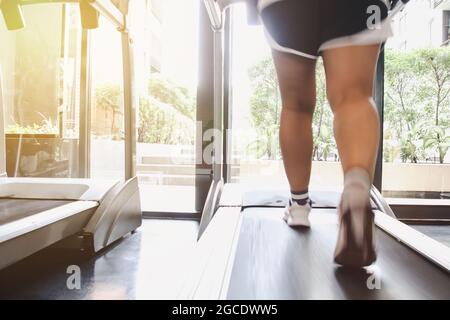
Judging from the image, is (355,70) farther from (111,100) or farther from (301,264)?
(111,100)

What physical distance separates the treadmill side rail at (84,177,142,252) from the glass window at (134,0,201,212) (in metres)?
0.63

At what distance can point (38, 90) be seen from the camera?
3.58m

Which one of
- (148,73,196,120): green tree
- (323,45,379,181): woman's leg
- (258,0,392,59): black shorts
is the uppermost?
(148,73,196,120): green tree

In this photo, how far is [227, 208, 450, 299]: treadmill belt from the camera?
3.28 ft

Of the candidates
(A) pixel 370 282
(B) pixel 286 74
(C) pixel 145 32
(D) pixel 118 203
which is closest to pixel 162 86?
(C) pixel 145 32

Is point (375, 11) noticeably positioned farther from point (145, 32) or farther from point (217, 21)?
point (145, 32)

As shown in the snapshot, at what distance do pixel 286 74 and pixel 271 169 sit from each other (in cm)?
173

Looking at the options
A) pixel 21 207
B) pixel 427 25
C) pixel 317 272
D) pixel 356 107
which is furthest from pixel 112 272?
pixel 427 25

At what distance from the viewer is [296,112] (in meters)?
1.27

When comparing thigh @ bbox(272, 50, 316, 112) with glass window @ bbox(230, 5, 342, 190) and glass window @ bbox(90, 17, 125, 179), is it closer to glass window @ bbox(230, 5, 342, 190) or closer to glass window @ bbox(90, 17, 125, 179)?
glass window @ bbox(230, 5, 342, 190)

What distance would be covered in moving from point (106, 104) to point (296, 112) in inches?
109

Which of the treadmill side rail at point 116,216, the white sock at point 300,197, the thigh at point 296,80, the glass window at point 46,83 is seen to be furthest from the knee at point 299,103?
the glass window at point 46,83

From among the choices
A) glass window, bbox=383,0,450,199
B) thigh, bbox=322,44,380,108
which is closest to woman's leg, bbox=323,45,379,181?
thigh, bbox=322,44,380,108

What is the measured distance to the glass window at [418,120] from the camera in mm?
3246
